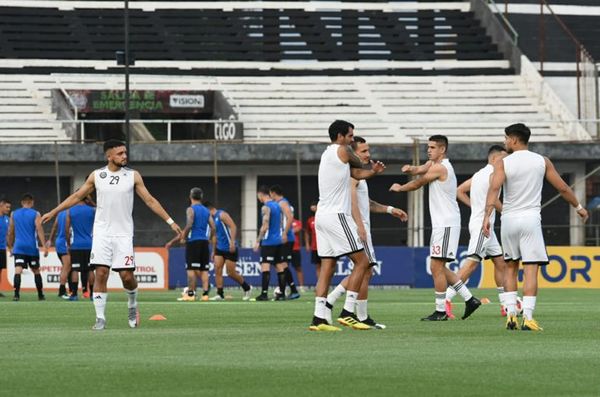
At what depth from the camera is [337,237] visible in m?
15.9

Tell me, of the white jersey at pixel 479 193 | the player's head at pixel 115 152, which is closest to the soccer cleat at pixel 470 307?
the white jersey at pixel 479 193

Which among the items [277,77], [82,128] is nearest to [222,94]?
[277,77]

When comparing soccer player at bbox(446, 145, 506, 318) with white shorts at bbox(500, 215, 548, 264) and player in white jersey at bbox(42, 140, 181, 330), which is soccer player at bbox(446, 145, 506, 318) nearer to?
white shorts at bbox(500, 215, 548, 264)

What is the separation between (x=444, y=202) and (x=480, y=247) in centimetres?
189

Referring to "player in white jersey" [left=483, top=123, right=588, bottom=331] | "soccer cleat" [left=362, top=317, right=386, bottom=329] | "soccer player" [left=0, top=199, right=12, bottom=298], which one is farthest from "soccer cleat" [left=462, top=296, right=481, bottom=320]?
"soccer player" [left=0, top=199, right=12, bottom=298]

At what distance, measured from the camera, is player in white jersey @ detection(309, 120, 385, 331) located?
15766 mm

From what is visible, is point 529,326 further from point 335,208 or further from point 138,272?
point 138,272

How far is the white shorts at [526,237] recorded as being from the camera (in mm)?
15562

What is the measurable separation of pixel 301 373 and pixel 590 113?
42.9m

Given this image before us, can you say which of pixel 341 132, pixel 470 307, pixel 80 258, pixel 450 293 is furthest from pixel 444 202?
pixel 80 258

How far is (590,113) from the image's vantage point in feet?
171

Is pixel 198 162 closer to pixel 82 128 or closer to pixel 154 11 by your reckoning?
pixel 82 128

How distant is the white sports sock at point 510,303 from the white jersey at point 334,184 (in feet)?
6.43

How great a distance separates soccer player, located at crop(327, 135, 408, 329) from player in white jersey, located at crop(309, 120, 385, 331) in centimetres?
41
